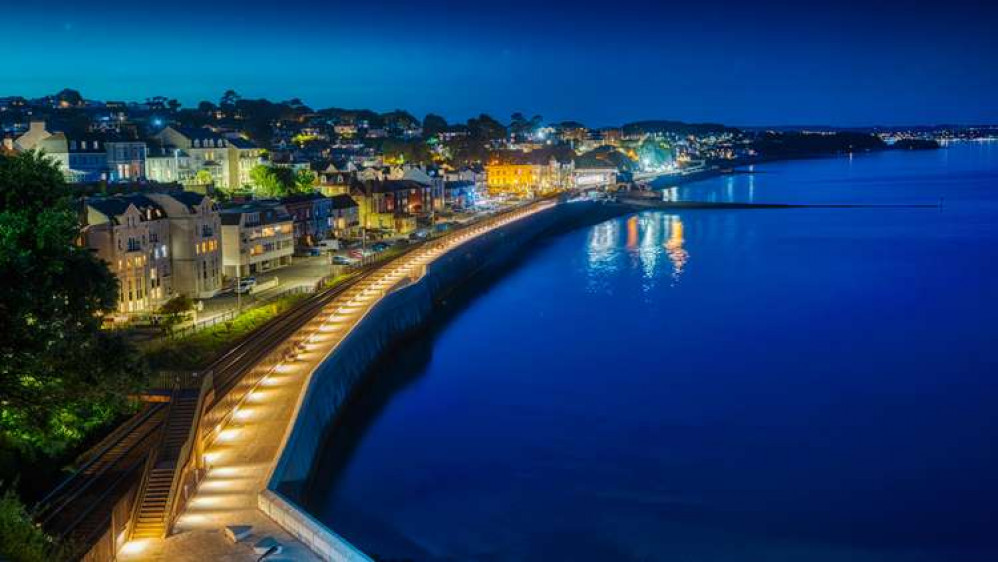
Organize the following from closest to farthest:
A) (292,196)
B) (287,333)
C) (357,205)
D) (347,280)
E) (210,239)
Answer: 1. (287,333)
2. (210,239)
3. (347,280)
4. (292,196)
5. (357,205)

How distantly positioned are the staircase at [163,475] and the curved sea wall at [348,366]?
1526mm

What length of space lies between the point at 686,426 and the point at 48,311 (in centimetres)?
1838

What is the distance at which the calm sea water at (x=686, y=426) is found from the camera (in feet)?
65.9

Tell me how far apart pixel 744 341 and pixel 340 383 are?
19256 millimetres

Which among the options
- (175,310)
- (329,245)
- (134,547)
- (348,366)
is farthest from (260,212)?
(134,547)

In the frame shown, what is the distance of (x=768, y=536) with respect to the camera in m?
20.0

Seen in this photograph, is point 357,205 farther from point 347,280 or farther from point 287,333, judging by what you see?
point 287,333

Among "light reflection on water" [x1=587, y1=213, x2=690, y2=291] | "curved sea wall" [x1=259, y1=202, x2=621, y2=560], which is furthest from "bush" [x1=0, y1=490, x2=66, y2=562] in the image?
"light reflection on water" [x1=587, y1=213, x2=690, y2=291]

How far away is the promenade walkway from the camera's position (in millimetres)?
13664

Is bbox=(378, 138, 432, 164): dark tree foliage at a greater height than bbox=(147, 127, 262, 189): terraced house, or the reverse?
bbox=(378, 138, 432, 164): dark tree foliage

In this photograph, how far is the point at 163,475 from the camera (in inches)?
594

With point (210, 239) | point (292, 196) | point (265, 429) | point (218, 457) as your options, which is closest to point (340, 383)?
point (265, 429)

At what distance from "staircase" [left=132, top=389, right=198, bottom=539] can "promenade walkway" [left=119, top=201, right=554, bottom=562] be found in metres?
0.26

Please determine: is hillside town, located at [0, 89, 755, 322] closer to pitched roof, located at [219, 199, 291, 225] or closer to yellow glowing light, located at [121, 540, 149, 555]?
pitched roof, located at [219, 199, 291, 225]
